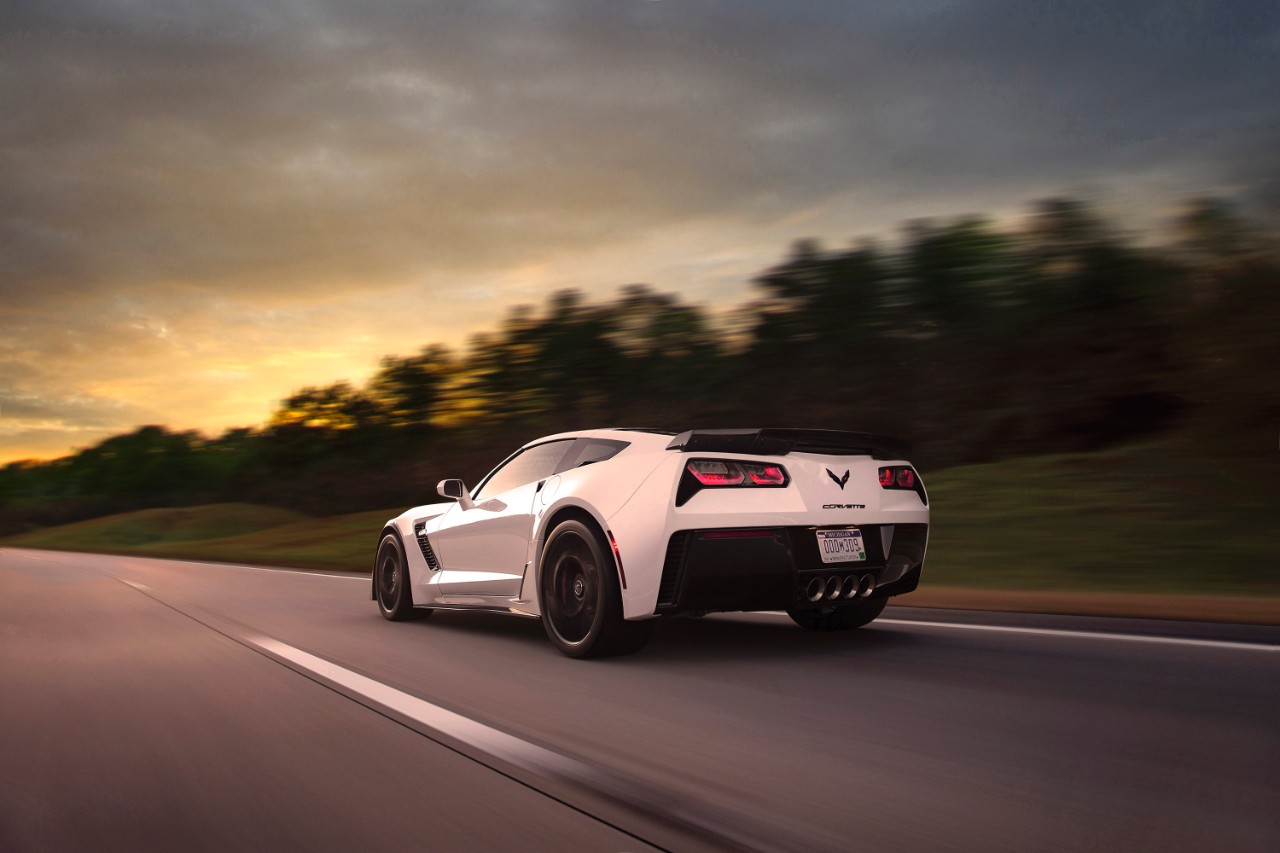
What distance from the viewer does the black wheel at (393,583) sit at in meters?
9.16

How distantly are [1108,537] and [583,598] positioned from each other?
9520 millimetres

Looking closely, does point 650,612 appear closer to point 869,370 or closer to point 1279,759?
point 1279,759

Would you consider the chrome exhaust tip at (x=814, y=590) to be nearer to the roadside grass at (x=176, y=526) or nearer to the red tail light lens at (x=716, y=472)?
the red tail light lens at (x=716, y=472)

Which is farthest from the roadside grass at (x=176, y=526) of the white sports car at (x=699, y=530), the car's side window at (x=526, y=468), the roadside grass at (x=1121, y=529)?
the white sports car at (x=699, y=530)

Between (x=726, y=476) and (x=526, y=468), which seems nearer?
(x=726, y=476)

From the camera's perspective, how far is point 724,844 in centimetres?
313

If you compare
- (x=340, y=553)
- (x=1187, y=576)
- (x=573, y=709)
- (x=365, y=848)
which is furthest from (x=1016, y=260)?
(x=365, y=848)

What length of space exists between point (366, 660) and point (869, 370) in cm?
2591

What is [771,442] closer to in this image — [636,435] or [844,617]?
[636,435]

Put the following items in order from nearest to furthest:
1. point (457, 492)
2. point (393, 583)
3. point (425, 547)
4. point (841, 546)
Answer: point (841, 546) → point (457, 492) → point (425, 547) → point (393, 583)

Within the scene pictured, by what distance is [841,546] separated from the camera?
21.1ft

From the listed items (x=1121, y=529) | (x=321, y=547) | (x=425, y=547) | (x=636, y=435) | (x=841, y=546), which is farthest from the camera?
(x=321, y=547)

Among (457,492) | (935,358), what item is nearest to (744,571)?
(457,492)

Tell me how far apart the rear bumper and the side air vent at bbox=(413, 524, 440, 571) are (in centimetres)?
314
